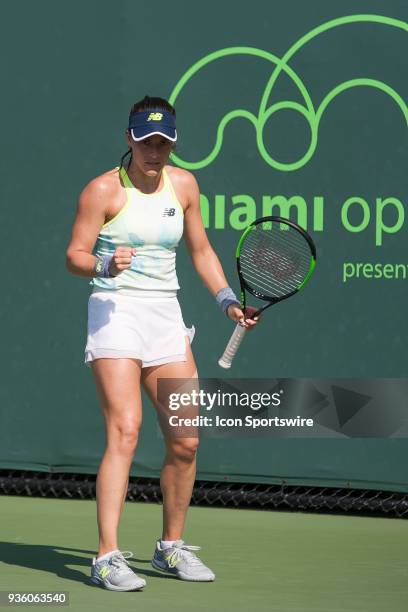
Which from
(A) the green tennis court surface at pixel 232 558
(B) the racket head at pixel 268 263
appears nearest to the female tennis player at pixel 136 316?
(A) the green tennis court surface at pixel 232 558

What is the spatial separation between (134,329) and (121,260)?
366mm

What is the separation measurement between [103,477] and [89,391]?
1801 mm

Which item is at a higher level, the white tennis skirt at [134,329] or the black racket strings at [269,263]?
the black racket strings at [269,263]

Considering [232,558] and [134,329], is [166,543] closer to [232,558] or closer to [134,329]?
[232,558]

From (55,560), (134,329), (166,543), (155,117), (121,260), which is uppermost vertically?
(155,117)

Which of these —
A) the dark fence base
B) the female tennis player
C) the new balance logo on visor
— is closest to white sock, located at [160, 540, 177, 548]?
the female tennis player

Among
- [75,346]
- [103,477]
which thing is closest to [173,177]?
[103,477]

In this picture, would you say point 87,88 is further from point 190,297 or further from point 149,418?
point 149,418

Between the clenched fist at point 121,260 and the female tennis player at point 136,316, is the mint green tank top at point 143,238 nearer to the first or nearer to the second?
the female tennis player at point 136,316

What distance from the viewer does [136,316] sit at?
14.8 feet

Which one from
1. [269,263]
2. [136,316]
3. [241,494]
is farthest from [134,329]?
[241,494]

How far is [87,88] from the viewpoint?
6105 mm

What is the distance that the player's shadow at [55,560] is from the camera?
4641mm

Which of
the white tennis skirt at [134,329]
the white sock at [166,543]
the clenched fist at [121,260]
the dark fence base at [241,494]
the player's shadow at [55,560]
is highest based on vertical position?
the clenched fist at [121,260]
